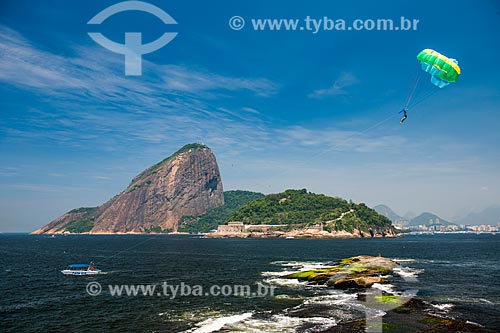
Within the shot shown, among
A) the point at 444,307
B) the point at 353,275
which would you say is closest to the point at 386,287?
the point at 353,275

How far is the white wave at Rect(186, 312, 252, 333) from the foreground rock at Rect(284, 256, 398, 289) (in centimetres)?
2096

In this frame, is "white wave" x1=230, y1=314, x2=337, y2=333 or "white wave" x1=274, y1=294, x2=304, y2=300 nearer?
"white wave" x1=230, y1=314, x2=337, y2=333

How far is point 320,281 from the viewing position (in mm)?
57875

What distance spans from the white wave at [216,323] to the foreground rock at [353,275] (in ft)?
68.8

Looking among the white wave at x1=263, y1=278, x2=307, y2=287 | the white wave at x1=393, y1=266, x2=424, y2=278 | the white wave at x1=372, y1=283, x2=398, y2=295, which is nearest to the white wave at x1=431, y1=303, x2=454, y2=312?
the white wave at x1=372, y1=283, x2=398, y2=295

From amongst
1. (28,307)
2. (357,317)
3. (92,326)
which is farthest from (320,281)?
(28,307)

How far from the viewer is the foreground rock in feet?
177

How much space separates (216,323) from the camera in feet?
116

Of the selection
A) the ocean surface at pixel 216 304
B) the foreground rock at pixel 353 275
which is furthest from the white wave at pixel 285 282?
the foreground rock at pixel 353 275

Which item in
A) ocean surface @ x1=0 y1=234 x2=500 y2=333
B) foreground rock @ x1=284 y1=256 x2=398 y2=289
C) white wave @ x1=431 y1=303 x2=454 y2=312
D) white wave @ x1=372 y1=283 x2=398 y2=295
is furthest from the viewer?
foreground rock @ x1=284 y1=256 x2=398 y2=289

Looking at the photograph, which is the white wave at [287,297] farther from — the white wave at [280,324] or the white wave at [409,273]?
the white wave at [409,273]

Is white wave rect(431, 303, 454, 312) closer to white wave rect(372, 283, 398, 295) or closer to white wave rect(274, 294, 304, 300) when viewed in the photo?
white wave rect(372, 283, 398, 295)

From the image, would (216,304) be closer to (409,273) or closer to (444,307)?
(444,307)

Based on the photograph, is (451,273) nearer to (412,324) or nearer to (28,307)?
(412,324)
